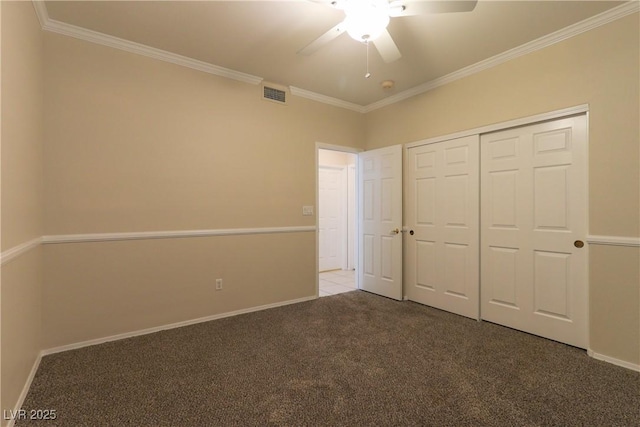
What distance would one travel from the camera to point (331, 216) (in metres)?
6.08

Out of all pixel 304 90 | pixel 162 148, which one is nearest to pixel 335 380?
pixel 162 148

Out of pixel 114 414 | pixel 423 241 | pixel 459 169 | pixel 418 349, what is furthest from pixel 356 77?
pixel 114 414

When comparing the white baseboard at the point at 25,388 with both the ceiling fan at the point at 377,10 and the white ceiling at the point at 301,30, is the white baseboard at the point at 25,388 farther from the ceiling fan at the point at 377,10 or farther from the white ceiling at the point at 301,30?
the ceiling fan at the point at 377,10

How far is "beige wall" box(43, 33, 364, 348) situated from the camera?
2.54m

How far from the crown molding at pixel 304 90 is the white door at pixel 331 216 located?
7.18 ft

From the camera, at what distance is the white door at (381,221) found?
3977mm

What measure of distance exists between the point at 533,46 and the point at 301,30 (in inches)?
83.5

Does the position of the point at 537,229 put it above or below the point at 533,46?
below

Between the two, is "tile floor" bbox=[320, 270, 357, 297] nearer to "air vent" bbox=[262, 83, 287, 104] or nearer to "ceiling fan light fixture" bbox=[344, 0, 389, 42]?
"air vent" bbox=[262, 83, 287, 104]

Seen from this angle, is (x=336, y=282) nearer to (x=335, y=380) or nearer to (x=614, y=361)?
(x=335, y=380)

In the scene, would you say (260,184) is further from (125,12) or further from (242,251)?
(125,12)

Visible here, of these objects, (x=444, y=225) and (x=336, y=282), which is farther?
(x=336, y=282)

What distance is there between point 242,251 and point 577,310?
127 inches

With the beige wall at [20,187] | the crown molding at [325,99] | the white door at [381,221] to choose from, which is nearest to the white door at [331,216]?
the white door at [381,221]
